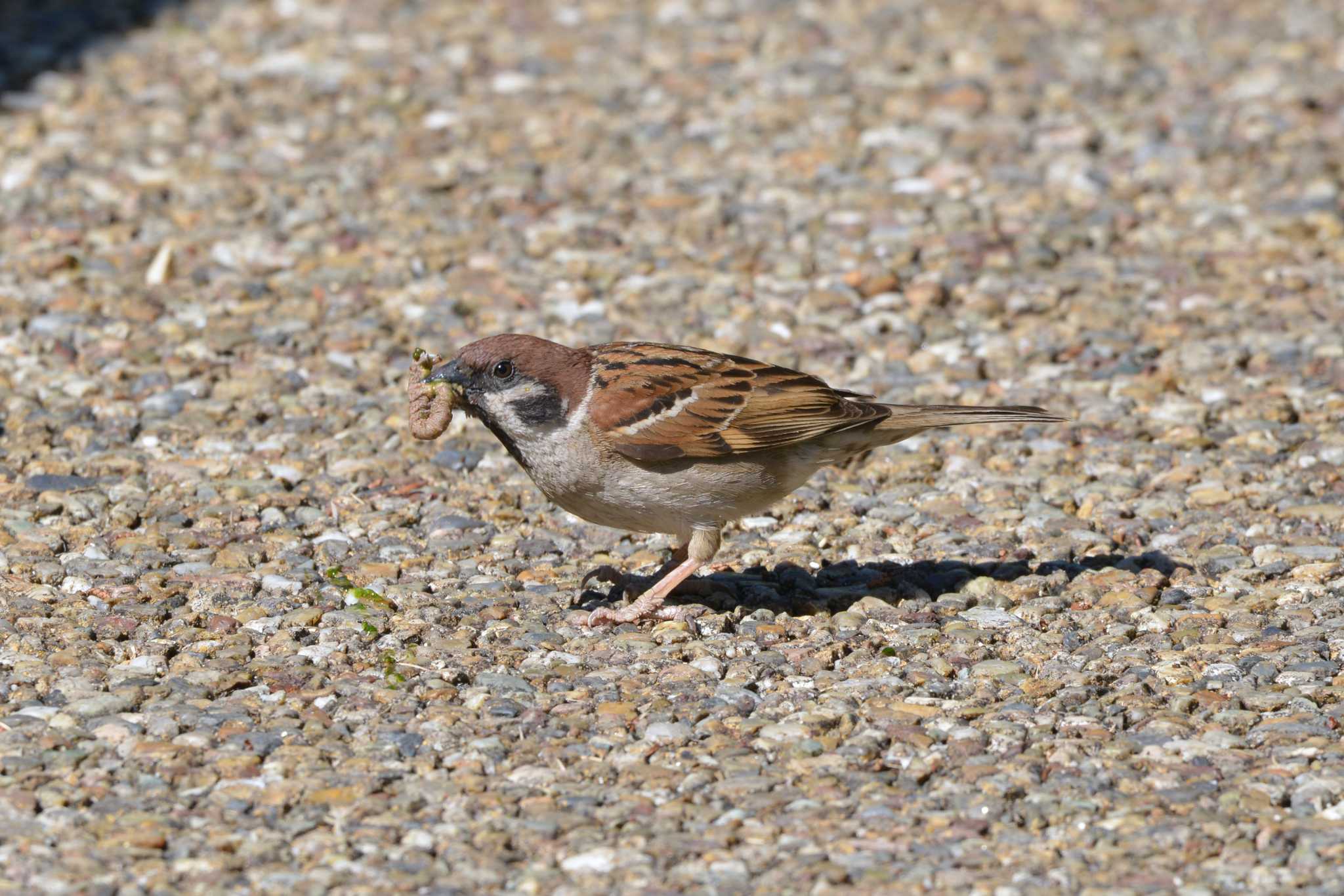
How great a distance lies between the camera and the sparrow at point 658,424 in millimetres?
5711

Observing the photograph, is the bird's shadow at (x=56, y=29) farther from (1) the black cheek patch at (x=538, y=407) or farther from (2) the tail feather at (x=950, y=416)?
(2) the tail feather at (x=950, y=416)

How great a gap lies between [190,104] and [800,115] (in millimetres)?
3670

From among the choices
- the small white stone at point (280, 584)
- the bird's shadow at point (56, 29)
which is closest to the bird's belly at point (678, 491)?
the small white stone at point (280, 584)

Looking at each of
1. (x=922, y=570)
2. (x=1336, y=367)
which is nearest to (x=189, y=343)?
(x=922, y=570)

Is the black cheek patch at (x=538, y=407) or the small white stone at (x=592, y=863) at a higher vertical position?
the black cheek patch at (x=538, y=407)

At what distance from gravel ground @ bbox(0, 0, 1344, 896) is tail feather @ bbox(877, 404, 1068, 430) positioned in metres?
0.57

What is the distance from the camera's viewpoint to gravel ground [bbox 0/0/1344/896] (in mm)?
4586

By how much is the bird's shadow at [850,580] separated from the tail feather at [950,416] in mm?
547

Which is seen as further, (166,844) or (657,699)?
(657,699)

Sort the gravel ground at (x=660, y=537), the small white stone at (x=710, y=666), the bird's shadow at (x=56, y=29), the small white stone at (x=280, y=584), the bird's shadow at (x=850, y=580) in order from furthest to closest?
the bird's shadow at (x=56, y=29) → the bird's shadow at (x=850, y=580) → the small white stone at (x=280, y=584) → the small white stone at (x=710, y=666) → the gravel ground at (x=660, y=537)

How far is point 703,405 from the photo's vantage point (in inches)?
232

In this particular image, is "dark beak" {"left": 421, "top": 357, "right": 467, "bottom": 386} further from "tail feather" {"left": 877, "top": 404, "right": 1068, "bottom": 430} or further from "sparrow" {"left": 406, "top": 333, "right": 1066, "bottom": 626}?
"tail feather" {"left": 877, "top": 404, "right": 1068, "bottom": 430}

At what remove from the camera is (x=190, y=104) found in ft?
34.7

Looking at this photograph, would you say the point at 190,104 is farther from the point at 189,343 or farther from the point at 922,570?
the point at 922,570
